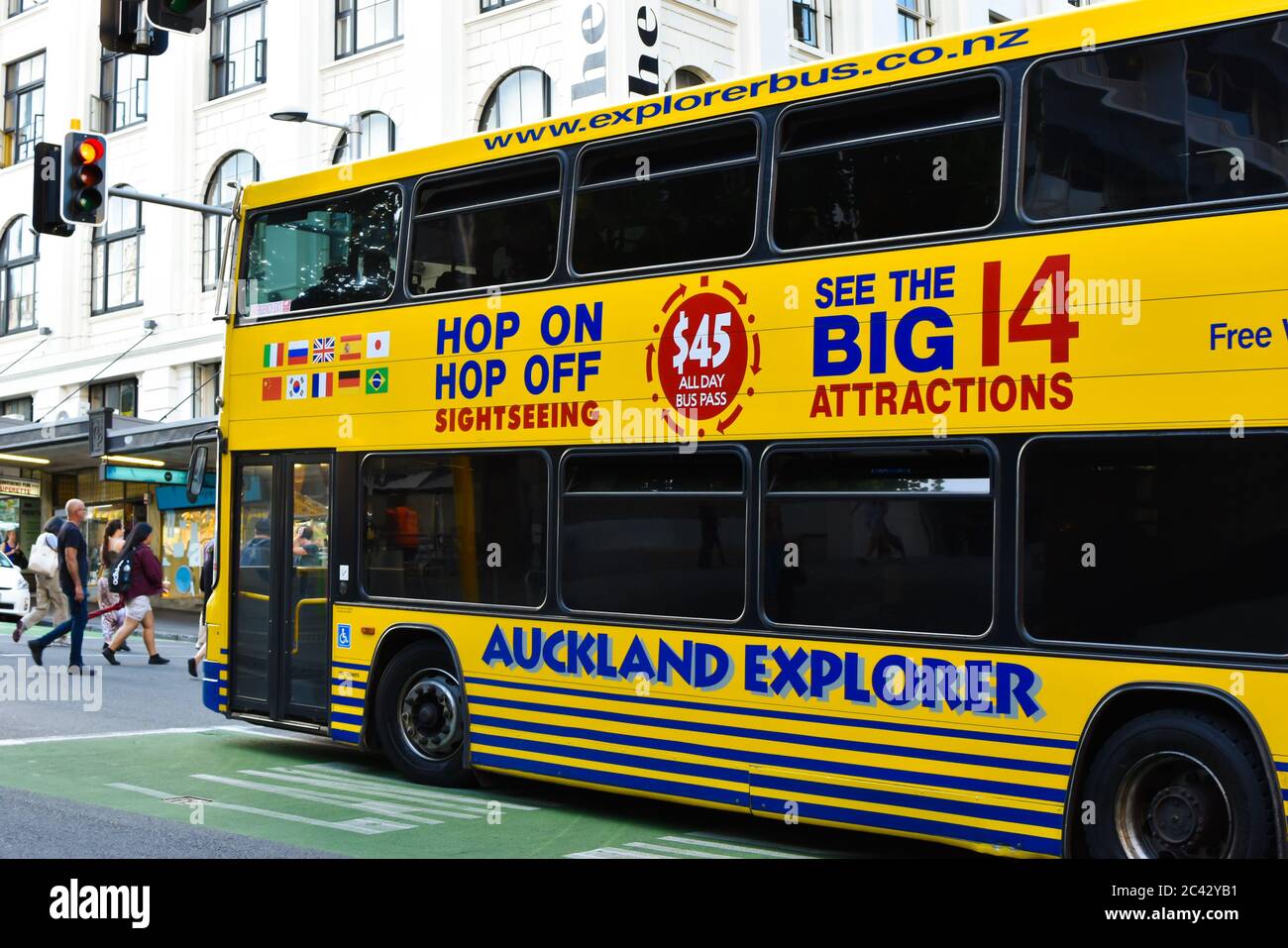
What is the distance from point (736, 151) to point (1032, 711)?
11.2ft

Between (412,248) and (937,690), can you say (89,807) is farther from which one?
(937,690)

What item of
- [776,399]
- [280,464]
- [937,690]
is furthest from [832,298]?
[280,464]

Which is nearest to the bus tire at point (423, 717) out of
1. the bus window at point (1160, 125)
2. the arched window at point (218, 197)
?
the bus window at point (1160, 125)

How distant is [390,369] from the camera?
1051 centimetres

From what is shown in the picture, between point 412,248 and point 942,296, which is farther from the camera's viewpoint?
point 412,248

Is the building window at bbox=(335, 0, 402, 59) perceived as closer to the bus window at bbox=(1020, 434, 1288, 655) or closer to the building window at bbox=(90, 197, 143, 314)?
the building window at bbox=(90, 197, 143, 314)

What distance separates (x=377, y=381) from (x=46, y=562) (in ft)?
33.4

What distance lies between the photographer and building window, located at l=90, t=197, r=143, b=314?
36312 millimetres

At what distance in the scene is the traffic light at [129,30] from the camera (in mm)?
9672

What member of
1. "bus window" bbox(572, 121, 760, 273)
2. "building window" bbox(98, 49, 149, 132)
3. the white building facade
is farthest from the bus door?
"building window" bbox(98, 49, 149, 132)

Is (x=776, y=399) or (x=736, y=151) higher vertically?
(x=736, y=151)

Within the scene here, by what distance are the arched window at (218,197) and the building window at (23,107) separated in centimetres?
766

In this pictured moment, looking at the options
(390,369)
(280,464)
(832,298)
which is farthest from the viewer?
(280,464)
